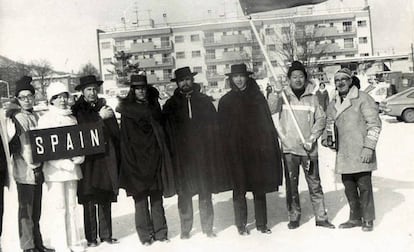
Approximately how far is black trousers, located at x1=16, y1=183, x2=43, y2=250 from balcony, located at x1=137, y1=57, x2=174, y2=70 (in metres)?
4.54

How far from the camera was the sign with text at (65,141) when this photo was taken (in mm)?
3773

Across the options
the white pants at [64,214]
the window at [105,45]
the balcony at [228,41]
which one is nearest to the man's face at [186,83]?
the white pants at [64,214]

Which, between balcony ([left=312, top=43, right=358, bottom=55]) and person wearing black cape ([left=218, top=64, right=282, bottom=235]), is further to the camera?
balcony ([left=312, top=43, right=358, bottom=55])

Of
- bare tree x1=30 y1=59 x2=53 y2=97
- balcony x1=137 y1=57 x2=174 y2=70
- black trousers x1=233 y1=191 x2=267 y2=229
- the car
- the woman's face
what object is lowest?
black trousers x1=233 y1=191 x2=267 y2=229

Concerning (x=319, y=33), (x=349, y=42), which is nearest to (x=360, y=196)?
(x=349, y=42)

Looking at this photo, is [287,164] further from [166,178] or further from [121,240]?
[121,240]

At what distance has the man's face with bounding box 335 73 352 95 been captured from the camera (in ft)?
13.3

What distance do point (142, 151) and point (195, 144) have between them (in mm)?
497

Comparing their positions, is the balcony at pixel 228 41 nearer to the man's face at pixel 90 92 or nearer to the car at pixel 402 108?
the car at pixel 402 108

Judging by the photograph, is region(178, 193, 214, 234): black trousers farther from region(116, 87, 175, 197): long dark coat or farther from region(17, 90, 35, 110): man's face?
region(17, 90, 35, 110): man's face

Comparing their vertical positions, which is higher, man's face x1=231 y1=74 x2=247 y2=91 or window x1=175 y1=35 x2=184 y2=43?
window x1=175 y1=35 x2=184 y2=43

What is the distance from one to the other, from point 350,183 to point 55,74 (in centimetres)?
405

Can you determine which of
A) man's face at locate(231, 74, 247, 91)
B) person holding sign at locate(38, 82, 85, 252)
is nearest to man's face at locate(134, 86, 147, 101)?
person holding sign at locate(38, 82, 85, 252)

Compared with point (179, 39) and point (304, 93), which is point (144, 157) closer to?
point (304, 93)
